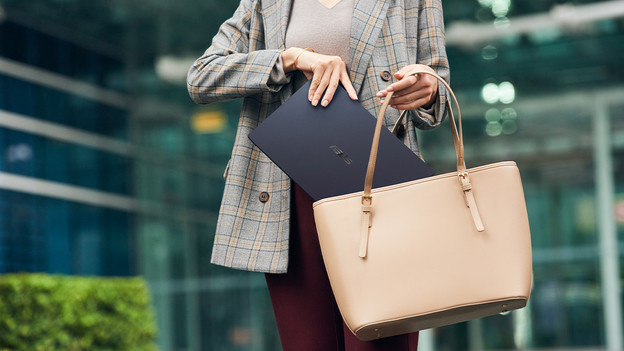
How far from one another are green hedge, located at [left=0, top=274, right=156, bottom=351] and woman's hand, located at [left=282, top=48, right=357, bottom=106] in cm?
745

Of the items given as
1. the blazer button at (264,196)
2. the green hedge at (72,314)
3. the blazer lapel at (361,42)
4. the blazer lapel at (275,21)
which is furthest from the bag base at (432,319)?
the green hedge at (72,314)

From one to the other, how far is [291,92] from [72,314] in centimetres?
833

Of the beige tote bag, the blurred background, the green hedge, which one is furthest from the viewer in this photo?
the blurred background

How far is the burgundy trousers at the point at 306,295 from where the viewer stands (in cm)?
178

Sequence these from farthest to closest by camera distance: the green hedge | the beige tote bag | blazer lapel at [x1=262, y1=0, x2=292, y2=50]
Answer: the green hedge → blazer lapel at [x1=262, y1=0, x2=292, y2=50] → the beige tote bag

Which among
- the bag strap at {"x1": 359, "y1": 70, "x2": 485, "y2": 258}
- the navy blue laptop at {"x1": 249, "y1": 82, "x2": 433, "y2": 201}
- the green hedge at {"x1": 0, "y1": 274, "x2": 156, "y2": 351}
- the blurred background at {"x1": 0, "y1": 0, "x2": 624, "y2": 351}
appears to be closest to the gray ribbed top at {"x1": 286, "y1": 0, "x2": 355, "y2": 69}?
the navy blue laptop at {"x1": 249, "y1": 82, "x2": 433, "y2": 201}

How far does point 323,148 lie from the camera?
163cm

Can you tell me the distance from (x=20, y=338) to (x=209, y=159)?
7.31 m

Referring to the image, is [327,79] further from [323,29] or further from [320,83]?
[323,29]

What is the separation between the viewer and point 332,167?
5.36 ft

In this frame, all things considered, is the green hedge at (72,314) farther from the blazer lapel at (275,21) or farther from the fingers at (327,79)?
the fingers at (327,79)

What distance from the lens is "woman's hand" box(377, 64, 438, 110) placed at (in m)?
1.62

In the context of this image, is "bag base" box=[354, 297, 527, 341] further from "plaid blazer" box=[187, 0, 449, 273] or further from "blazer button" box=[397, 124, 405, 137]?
"blazer button" box=[397, 124, 405, 137]

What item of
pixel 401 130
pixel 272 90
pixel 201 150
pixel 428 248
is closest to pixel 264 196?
pixel 272 90
